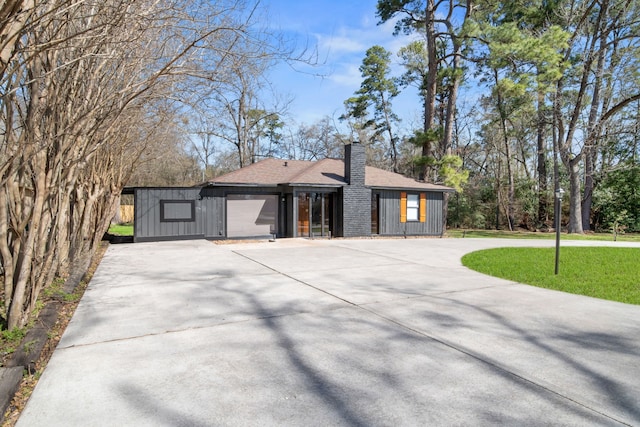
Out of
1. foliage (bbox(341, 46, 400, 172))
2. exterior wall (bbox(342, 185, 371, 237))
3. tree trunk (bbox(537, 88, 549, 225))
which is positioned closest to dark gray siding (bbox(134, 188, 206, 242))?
Result: exterior wall (bbox(342, 185, 371, 237))

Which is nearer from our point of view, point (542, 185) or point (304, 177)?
point (304, 177)

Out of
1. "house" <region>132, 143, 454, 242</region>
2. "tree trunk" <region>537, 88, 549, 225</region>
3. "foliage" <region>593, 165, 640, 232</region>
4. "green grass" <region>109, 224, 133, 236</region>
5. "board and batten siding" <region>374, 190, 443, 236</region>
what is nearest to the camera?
"house" <region>132, 143, 454, 242</region>

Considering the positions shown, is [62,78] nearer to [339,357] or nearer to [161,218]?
[339,357]

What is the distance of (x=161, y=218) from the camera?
13.2 metres

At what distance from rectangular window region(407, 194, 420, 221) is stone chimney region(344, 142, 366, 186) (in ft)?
8.61

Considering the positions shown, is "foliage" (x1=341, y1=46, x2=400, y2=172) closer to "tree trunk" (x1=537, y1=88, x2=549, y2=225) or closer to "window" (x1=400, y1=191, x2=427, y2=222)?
"tree trunk" (x1=537, y1=88, x2=549, y2=225)

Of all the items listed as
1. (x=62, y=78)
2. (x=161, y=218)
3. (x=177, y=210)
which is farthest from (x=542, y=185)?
(x=62, y=78)

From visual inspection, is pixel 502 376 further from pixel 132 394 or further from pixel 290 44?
pixel 290 44

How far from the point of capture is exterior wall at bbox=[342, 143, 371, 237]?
14953mm

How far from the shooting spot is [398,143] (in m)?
31.8

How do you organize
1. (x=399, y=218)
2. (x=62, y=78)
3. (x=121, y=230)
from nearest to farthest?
→ (x=62, y=78) → (x=399, y=218) → (x=121, y=230)

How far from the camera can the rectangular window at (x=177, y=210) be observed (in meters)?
13.2

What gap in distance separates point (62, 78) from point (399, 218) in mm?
13661

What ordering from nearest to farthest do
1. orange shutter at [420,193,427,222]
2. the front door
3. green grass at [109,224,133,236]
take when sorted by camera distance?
the front door
orange shutter at [420,193,427,222]
green grass at [109,224,133,236]
